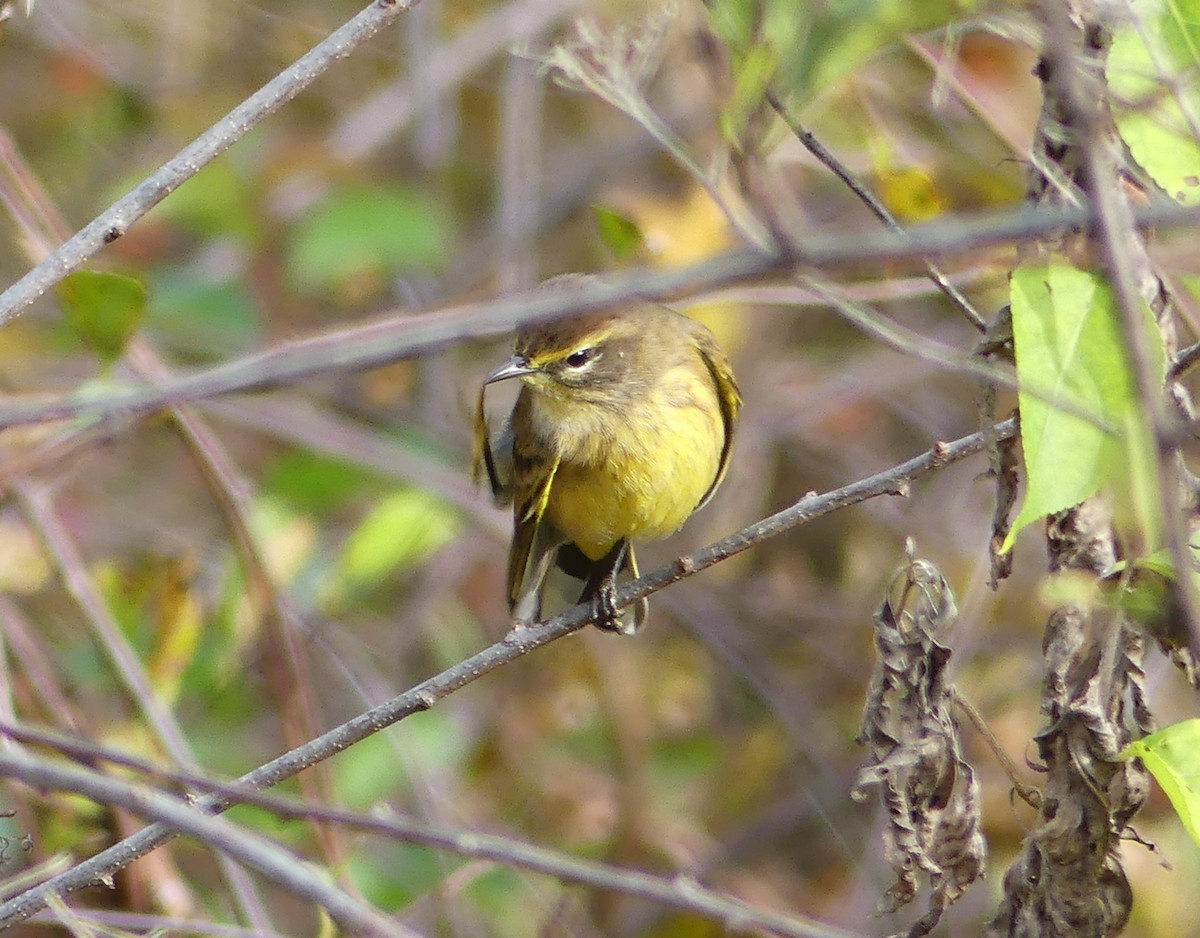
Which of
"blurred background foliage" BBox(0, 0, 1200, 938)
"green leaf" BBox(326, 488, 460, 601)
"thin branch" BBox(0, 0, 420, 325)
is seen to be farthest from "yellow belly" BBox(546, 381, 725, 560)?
"thin branch" BBox(0, 0, 420, 325)

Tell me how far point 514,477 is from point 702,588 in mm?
2725

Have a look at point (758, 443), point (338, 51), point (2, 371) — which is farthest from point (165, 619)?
point (758, 443)

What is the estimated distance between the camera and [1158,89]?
2184mm

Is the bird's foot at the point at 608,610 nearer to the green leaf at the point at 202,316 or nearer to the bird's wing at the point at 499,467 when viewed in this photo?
the bird's wing at the point at 499,467

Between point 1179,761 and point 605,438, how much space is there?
1971 mm

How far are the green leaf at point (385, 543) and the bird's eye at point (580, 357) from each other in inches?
43.9

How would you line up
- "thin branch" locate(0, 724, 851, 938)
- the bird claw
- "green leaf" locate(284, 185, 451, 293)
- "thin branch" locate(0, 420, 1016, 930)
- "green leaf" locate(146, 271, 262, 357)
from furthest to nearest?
"green leaf" locate(284, 185, 451, 293) → "green leaf" locate(146, 271, 262, 357) → the bird claw → "thin branch" locate(0, 420, 1016, 930) → "thin branch" locate(0, 724, 851, 938)

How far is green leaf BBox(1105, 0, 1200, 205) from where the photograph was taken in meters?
2.22

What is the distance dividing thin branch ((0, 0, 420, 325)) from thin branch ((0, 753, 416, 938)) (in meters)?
1.04

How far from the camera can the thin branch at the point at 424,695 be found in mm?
2328

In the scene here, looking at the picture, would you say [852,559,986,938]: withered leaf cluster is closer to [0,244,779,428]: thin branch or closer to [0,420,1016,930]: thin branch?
[0,420,1016,930]: thin branch

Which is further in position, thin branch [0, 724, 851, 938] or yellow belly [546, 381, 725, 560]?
yellow belly [546, 381, 725, 560]

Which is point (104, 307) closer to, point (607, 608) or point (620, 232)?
point (620, 232)

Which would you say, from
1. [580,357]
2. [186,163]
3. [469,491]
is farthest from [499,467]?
[186,163]
